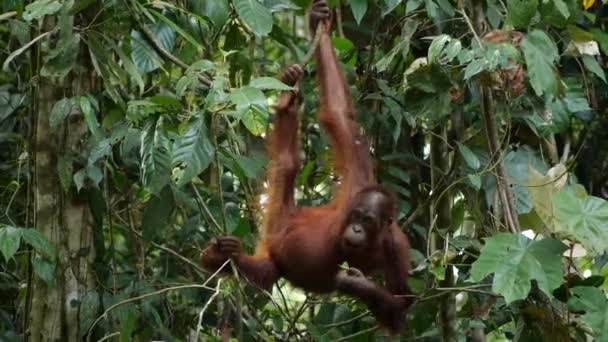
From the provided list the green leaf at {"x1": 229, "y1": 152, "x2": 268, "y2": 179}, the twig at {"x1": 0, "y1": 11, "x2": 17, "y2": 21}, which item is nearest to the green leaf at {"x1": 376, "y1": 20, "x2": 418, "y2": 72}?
the green leaf at {"x1": 229, "y1": 152, "x2": 268, "y2": 179}

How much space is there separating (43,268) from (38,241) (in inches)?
5.2

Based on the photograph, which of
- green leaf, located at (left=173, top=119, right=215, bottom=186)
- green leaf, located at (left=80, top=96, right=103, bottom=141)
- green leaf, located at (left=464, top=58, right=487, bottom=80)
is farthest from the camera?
green leaf, located at (left=80, top=96, right=103, bottom=141)

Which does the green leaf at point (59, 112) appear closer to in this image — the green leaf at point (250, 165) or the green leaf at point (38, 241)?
the green leaf at point (38, 241)

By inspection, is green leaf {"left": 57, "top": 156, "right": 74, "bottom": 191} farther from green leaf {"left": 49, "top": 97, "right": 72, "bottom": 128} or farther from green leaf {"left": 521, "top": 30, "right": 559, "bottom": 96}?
green leaf {"left": 521, "top": 30, "right": 559, "bottom": 96}

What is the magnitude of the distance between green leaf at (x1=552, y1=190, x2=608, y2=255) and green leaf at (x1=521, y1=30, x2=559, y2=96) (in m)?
0.38

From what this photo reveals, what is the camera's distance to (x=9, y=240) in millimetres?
3451

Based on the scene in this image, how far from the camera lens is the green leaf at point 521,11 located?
343cm

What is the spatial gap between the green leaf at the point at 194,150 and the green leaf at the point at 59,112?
0.82 meters

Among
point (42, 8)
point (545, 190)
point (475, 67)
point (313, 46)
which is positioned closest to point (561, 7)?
point (475, 67)

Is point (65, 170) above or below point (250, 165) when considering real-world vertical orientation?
above

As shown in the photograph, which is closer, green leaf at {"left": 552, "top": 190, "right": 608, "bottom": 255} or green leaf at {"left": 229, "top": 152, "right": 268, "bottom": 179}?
green leaf at {"left": 552, "top": 190, "right": 608, "bottom": 255}

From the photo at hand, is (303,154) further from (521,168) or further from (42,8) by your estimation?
(42,8)

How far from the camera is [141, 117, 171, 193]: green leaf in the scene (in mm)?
3127

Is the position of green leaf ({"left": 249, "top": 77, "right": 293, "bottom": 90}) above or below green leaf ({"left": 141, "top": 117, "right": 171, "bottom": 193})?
above
